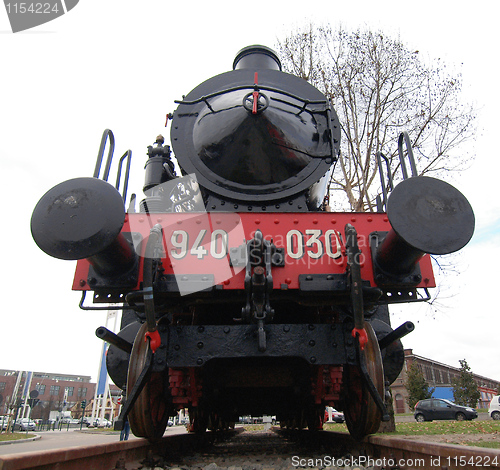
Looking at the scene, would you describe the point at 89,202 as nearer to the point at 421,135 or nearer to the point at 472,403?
the point at 421,135

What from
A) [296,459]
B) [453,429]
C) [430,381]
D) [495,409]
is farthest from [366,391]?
[430,381]

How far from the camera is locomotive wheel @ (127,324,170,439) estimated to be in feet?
8.96

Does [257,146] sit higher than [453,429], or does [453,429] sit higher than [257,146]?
[257,146]

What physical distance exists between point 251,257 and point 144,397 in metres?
1.19

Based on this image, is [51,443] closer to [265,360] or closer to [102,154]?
[265,360]

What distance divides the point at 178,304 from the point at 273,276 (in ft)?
2.11

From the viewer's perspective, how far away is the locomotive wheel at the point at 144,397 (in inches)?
108

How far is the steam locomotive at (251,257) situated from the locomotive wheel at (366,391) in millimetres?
11

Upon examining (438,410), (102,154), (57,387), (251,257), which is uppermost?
(57,387)

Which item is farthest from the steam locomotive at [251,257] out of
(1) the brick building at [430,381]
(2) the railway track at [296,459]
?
(1) the brick building at [430,381]

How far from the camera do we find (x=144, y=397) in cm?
273

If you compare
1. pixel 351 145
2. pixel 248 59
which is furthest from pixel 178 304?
pixel 351 145

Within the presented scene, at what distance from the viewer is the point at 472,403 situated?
28219mm

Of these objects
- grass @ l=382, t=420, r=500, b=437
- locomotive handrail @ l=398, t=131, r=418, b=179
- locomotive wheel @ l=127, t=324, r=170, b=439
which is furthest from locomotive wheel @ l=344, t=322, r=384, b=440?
grass @ l=382, t=420, r=500, b=437
